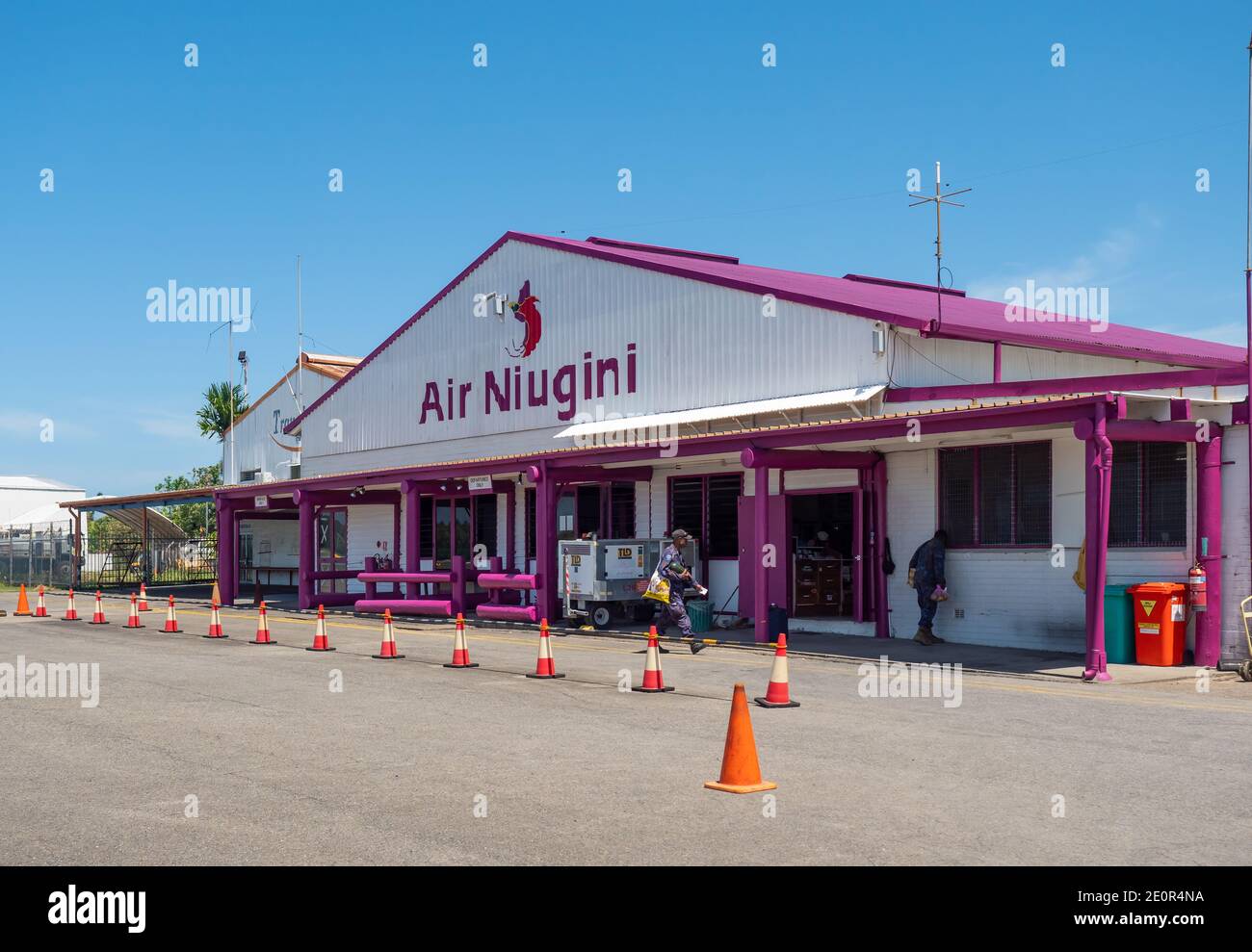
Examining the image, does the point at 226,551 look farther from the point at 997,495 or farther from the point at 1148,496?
the point at 1148,496

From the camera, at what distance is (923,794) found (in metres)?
8.29

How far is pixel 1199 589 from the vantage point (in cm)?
1596

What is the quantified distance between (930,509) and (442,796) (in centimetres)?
1383

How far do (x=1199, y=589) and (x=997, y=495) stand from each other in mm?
3906

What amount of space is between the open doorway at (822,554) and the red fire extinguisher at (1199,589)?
6885 millimetres

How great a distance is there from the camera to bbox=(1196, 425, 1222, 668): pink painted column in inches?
632

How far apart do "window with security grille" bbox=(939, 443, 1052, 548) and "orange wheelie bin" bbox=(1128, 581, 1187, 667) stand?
2.42 m

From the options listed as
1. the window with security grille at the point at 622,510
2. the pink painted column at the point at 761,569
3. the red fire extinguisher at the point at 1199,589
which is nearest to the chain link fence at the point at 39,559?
the window with security grille at the point at 622,510

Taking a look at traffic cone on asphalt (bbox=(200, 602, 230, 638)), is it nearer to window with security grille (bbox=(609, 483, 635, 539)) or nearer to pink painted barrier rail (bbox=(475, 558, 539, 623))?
pink painted barrier rail (bbox=(475, 558, 539, 623))

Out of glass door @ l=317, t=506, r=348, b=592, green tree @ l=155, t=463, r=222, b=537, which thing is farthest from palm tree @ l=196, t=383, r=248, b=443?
glass door @ l=317, t=506, r=348, b=592

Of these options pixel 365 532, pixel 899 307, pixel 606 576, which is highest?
pixel 899 307

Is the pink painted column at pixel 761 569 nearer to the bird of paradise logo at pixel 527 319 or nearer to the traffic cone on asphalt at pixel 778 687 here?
the traffic cone on asphalt at pixel 778 687

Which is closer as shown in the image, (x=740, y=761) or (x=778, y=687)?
(x=740, y=761)

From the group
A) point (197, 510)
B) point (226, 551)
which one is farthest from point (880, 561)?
point (197, 510)
